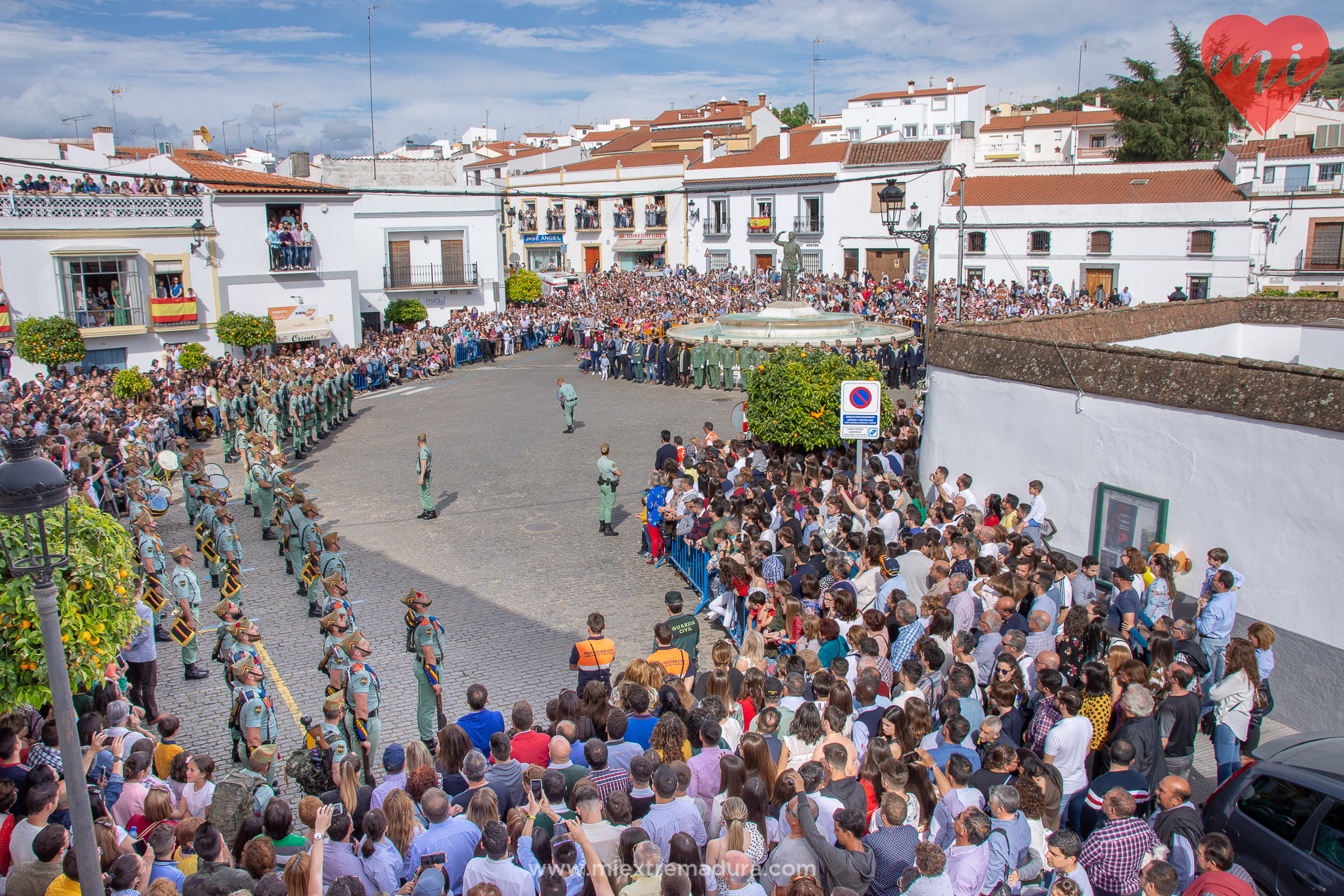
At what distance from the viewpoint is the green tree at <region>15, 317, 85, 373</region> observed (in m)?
23.8

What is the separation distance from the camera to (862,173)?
43188 millimetres

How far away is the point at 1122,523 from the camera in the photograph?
386 inches

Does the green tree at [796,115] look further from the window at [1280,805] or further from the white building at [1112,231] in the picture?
the window at [1280,805]

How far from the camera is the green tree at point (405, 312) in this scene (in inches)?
1411

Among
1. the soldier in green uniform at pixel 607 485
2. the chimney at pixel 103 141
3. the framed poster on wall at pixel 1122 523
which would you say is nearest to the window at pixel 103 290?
the chimney at pixel 103 141

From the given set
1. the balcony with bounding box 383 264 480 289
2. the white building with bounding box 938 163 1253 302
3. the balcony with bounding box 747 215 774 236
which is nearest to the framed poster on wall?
the white building with bounding box 938 163 1253 302

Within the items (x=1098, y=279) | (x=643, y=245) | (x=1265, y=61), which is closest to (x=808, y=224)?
(x=643, y=245)

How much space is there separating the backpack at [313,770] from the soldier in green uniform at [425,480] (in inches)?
298

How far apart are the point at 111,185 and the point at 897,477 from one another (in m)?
28.3

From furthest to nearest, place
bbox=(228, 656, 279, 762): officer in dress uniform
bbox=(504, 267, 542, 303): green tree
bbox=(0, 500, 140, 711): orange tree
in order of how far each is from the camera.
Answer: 1. bbox=(504, 267, 542, 303): green tree
2. bbox=(228, 656, 279, 762): officer in dress uniform
3. bbox=(0, 500, 140, 711): orange tree

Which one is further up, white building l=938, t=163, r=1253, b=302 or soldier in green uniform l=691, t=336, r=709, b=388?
white building l=938, t=163, r=1253, b=302

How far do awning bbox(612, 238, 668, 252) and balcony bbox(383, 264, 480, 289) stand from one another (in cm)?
1389

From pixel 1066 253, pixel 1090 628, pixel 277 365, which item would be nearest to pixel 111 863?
pixel 1090 628

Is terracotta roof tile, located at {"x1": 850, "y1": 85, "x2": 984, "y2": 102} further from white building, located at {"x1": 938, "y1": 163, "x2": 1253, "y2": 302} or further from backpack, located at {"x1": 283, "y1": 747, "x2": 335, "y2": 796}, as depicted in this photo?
backpack, located at {"x1": 283, "y1": 747, "x2": 335, "y2": 796}
